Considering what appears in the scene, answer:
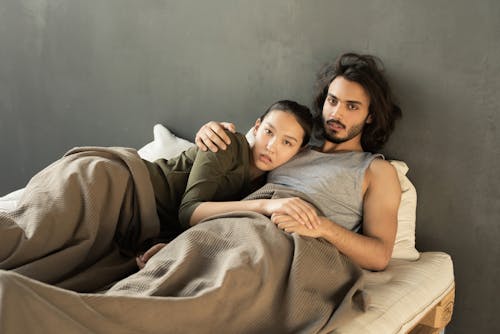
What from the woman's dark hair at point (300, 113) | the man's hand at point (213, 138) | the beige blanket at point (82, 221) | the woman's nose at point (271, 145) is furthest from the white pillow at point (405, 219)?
the beige blanket at point (82, 221)

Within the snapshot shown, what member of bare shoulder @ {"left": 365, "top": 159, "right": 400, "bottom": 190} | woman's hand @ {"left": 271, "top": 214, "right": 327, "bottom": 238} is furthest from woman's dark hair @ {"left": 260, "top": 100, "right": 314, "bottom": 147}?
woman's hand @ {"left": 271, "top": 214, "right": 327, "bottom": 238}

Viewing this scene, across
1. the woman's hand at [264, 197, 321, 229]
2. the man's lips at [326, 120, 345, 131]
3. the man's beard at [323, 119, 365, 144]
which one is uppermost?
the man's lips at [326, 120, 345, 131]

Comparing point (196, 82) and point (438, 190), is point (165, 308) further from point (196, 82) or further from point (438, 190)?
point (196, 82)

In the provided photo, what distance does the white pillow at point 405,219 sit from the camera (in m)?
1.96

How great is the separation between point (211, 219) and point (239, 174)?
34cm

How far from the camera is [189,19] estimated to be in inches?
101

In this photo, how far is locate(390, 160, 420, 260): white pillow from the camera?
1960 mm

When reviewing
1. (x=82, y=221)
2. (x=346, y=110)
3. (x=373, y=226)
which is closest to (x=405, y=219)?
(x=373, y=226)

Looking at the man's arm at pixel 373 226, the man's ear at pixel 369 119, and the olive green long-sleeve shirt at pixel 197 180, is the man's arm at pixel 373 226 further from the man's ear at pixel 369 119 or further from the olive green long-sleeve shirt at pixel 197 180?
the olive green long-sleeve shirt at pixel 197 180

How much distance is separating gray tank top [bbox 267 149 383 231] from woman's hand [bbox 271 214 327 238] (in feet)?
0.74

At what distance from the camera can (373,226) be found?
1841mm

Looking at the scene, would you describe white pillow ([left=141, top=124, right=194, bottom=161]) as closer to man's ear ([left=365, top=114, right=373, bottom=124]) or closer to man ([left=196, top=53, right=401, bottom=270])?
man ([left=196, top=53, right=401, bottom=270])

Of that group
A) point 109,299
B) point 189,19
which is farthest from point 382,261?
point 189,19

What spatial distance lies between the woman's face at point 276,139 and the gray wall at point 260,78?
0.35 meters
